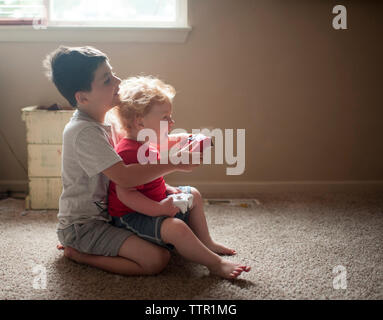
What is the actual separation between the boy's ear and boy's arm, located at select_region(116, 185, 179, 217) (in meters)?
0.27

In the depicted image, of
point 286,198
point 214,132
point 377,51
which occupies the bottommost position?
point 286,198

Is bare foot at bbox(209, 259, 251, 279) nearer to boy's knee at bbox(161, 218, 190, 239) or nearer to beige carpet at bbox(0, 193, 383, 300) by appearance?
beige carpet at bbox(0, 193, 383, 300)

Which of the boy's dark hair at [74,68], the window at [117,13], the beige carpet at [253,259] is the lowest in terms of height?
the beige carpet at [253,259]

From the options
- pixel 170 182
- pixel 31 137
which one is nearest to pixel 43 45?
pixel 31 137

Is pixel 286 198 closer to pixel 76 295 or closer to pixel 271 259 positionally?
pixel 271 259

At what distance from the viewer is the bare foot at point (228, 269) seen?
1.05 metres

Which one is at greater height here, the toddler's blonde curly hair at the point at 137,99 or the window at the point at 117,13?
the window at the point at 117,13

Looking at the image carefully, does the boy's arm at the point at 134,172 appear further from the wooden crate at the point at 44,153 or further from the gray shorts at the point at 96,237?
the wooden crate at the point at 44,153

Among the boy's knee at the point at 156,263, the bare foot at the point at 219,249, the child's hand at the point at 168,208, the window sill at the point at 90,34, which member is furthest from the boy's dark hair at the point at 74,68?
the window sill at the point at 90,34

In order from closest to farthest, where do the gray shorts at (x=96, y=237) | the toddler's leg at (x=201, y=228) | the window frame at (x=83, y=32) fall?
the gray shorts at (x=96, y=237)
the toddler's leg at (x=201, y=228)
the window frame at (x=83, y=32)

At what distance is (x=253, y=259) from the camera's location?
1.20 metres

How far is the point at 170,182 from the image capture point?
1980 millimetres

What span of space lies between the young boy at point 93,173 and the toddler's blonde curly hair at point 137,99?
0.03 m
